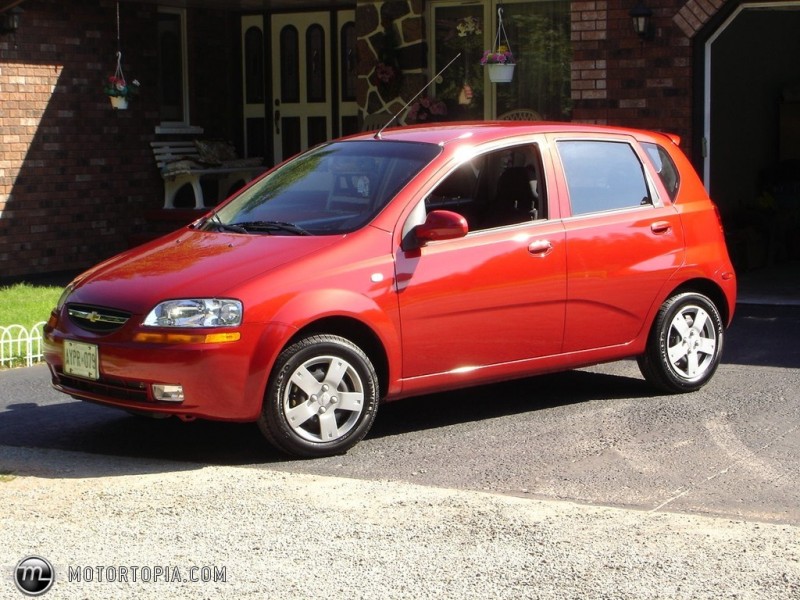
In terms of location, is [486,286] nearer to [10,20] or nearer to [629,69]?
[629,69]

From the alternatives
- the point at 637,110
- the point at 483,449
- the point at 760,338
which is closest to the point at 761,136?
the point at 637,110

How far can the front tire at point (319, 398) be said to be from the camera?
22.7ft

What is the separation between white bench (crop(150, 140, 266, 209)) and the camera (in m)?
16.8

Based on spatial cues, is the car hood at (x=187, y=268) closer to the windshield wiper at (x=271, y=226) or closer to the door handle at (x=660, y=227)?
the windshield wiper at (x=271, y=226)

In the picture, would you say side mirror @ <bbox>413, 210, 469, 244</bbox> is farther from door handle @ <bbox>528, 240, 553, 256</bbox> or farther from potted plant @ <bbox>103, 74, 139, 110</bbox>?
potted plant @ <bbox>103, 74, 139, 110</bbox>

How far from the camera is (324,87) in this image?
1781 cm

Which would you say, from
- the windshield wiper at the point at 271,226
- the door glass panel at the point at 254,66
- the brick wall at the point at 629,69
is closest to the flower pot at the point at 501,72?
the brick wall at the point at 629,69

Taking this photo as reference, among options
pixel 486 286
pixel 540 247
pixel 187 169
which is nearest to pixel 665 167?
pixel 540 247

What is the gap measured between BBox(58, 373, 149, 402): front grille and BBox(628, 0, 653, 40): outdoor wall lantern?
26.0 ft

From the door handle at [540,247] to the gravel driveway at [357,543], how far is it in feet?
6.33

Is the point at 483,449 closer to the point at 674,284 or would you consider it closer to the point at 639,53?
the point at 674,284

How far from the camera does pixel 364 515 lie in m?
5.98

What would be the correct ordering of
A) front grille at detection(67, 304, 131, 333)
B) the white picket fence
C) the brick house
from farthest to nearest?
the brick house → the white picket fence → front grille at detection(67, 304, 131, 333)

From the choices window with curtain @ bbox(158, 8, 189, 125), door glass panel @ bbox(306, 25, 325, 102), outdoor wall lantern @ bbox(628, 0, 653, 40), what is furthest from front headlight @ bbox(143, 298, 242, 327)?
door glass panel @ bbox(306, 25, 325, 102)
